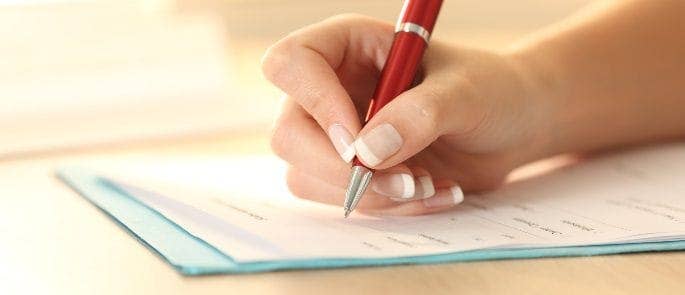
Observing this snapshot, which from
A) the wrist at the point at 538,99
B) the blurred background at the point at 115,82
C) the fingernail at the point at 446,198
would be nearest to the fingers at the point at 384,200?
the fingernail at the point at 446,198

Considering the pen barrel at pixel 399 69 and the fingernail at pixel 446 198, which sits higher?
the pen barrel at pixel 399 69

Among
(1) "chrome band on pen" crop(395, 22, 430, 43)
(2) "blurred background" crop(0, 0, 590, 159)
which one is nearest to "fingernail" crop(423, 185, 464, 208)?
(1) "chrome band on pen" crop(395, 22, 430, 43)

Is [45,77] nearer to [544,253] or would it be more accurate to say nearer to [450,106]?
[450,106]

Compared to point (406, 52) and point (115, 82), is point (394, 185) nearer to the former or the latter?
point (406, 52)

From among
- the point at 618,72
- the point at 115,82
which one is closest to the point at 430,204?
the point at 618,72

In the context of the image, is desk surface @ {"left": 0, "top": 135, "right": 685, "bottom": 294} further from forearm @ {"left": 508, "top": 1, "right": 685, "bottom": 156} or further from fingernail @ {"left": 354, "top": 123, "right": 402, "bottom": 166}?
forearm @ {"left": 508, "top": 1, "right": 685, "bottom": 156}

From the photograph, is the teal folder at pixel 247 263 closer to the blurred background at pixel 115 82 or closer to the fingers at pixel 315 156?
the fingers at pixel 315 156

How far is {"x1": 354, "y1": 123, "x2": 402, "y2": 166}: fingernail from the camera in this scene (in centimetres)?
65

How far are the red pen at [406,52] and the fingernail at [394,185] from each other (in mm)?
22

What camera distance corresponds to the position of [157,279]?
0.58m

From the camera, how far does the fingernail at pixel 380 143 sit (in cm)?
65

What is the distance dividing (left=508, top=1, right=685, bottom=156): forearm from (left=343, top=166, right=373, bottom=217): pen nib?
0.22 m

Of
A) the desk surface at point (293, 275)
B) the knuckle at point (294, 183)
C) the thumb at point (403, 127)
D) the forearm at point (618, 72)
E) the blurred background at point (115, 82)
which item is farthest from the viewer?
the blurred background at point (115, 82)

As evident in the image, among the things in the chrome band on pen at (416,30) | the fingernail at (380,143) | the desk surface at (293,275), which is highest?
the chrome band on pen at (416,30)
